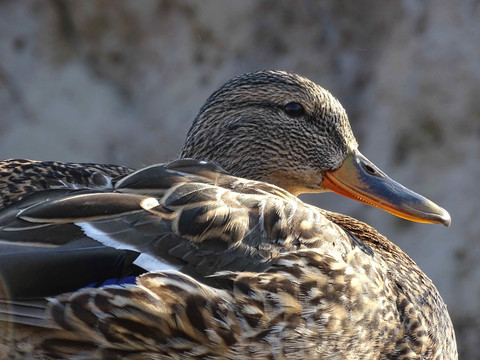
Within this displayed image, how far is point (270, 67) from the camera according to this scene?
4066 millimetres

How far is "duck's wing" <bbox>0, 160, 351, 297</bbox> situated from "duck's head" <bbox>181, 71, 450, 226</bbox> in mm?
709

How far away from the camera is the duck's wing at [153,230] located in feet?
6.07

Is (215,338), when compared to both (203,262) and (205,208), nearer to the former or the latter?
(203,262)

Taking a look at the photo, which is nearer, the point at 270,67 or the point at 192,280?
the point at 192,280

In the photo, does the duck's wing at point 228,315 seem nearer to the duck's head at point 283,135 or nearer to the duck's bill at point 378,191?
the duck's bill at point 378,191

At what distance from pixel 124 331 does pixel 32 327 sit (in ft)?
0.76

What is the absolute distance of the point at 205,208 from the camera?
202 centimetres

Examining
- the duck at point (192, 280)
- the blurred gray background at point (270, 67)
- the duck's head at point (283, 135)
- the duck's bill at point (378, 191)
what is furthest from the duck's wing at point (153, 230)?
the blurred gray background at point (270, 67)

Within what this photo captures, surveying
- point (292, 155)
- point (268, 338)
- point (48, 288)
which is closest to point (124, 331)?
point (48, 288)

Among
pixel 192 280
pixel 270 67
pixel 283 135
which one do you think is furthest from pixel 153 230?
pixel 270 67

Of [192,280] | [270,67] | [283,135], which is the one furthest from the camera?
[270,67]

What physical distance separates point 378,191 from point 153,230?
1151mm

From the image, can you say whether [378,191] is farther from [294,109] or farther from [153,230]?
[153,230]

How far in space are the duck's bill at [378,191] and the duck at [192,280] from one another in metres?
0.27
